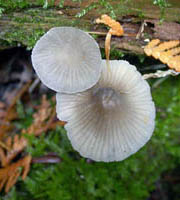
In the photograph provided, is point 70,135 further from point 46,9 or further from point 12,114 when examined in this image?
point 12,114

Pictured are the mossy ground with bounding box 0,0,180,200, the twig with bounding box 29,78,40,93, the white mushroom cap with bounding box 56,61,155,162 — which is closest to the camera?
the white mushroom cap with bounding box 56,61,155,162

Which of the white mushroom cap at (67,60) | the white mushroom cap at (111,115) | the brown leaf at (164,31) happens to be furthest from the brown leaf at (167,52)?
the white mushroom cap at (67,60)

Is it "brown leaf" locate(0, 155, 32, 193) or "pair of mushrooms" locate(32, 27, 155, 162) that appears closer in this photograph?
"pair of mushrooms" locate(32, 27, 155, 162)

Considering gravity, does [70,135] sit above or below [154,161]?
above

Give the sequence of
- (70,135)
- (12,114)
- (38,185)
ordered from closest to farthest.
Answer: (70,135) < (38,185) < (12,114)

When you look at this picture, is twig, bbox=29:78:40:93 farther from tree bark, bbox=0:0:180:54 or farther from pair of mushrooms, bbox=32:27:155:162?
pair of mushrooms, bbox=32:27:155:162

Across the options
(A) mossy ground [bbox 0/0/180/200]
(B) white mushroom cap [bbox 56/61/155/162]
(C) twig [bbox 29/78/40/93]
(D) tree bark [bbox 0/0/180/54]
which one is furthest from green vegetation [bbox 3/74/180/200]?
(D) tree bark [bbox 0/0/180/54]

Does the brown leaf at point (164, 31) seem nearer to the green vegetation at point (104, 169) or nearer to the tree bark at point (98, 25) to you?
the tree bark at point (98, 25)

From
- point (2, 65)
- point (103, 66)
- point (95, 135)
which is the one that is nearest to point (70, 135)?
point (95, 135)
